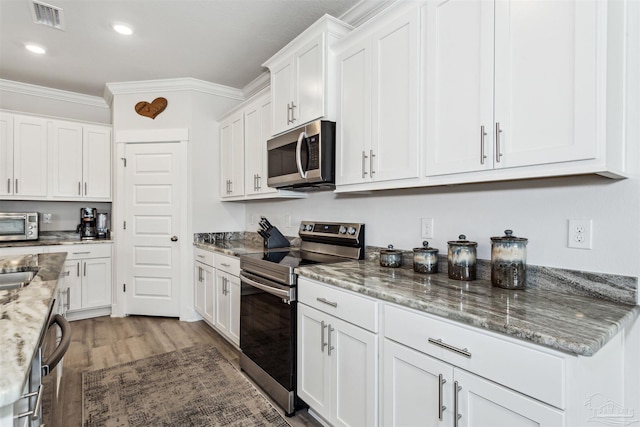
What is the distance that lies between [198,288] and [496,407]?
3.24 meters

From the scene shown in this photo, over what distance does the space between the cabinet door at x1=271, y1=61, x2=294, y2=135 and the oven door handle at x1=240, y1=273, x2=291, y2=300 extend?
117cm

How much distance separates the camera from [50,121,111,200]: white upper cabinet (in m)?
3.87

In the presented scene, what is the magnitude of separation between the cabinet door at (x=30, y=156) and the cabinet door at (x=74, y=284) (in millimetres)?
878

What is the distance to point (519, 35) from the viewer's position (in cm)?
129

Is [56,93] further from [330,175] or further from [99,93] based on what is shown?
[330,175]

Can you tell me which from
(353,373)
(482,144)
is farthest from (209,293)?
(482,144)

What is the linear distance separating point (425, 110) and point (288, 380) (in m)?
1.72

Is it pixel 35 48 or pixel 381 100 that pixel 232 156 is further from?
pixel 381 100

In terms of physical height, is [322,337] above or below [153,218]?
below

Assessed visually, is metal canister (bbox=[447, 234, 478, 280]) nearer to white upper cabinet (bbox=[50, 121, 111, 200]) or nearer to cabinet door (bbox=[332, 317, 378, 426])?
cabinet door (bbox=[332, 317, 378, 426])

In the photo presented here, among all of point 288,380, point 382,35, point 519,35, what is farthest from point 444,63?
point 288,380

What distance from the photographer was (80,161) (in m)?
4.00

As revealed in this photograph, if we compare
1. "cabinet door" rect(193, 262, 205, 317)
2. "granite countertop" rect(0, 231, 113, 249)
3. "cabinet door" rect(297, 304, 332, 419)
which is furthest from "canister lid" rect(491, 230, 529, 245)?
"granite countertop" rect(0, 231, 113, 249)

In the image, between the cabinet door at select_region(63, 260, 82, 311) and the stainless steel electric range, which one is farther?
→ the cabinet door at select_region(63, 260, 82, 311)
